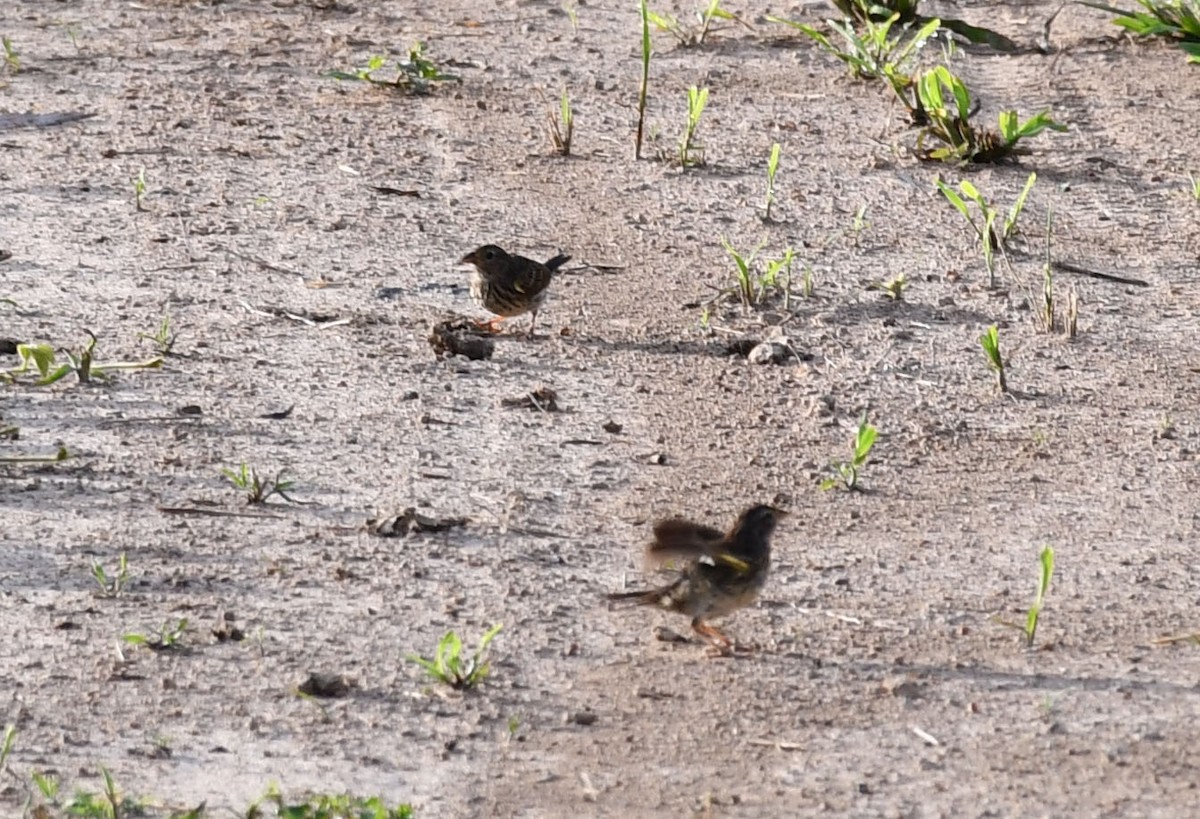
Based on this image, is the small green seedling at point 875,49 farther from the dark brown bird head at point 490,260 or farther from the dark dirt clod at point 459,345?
the dark dirt clod at point 459,345

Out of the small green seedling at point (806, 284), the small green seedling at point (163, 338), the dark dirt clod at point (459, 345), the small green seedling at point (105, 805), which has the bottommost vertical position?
the small green seedling at point (163, 338)

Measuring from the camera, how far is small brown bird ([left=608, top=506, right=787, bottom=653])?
5.27 metres

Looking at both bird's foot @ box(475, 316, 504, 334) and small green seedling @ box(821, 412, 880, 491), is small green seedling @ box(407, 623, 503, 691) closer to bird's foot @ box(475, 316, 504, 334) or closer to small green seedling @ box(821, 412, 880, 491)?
small green seedling @ box(821, 412, 880, 491)

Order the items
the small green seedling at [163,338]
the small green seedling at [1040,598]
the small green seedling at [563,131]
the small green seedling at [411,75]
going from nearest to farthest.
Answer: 1. the small green seedling at [1040,598]
2. the small green seedling at [163,338]
3. the small green seedling at [563,131]
4. the small green seedling at [411,75]

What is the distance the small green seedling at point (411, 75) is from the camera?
10797 millimetres

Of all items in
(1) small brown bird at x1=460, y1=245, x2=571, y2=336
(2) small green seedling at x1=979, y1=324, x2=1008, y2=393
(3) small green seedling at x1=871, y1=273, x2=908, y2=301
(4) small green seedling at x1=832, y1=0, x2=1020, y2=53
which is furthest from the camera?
(4) small green seedling at x1=832, y1=0, x2=1020, y2=53

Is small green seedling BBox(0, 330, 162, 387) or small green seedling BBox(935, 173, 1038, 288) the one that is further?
small green seedling BBox(935, 173, 1038, 288)

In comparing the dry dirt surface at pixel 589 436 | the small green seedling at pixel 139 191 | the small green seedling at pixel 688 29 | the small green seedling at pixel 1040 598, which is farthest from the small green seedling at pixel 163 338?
the small green seedling at pixel 688 29

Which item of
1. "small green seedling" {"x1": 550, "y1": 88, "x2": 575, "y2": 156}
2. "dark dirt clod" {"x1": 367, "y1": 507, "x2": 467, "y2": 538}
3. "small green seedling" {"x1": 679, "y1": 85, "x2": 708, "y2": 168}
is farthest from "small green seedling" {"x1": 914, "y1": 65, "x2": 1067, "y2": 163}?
"dark dirt clod" {"x1": 367, "y1": 507, "x2": 467, "y2": 538}

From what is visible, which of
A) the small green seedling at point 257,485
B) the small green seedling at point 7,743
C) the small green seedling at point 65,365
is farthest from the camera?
the small green seedling at point 65,365

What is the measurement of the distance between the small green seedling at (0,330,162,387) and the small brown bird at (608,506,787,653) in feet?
8.10

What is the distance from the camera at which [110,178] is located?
962 centimetres

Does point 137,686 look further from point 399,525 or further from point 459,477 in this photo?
point 459,477

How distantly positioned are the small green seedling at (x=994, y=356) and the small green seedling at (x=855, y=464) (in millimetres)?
679
